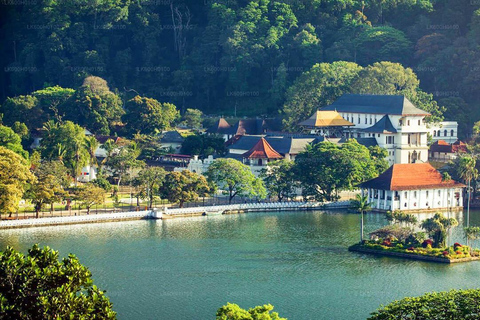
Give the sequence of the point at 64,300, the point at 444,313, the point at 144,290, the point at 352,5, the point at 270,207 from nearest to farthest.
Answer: the point at 64,300, the point at 444,313, the point at 144,290, the point at 270,207, the point at 352,5

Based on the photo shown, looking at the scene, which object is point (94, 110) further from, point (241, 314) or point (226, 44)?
point (241, 314)

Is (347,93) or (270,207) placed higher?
(347,93)

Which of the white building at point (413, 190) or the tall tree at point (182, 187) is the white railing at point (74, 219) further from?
the white building at point (413, 190)

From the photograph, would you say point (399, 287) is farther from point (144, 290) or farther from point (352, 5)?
point (352, 5)

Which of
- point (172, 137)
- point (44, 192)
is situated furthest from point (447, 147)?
point (44, 192)

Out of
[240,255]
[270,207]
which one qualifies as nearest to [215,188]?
[270,207]

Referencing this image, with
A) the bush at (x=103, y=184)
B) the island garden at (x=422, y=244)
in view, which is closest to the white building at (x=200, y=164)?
the bush at (x=103, y=184)
